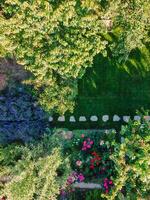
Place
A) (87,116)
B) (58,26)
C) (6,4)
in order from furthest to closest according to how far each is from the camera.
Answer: (87,116) < (6,4) < (58,26)

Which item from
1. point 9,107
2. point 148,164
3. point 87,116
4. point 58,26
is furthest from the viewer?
point 87,116

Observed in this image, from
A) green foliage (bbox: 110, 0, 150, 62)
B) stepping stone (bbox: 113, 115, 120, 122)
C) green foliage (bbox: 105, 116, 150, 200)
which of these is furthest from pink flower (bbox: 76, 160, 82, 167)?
green foliage (bbox: 110, 0, 150, 62)

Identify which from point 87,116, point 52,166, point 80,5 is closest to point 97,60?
point 87,116

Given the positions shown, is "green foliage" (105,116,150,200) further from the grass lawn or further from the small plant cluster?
the grass lawn

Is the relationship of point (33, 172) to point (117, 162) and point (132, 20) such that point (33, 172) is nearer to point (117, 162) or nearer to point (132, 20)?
point (117, 162)

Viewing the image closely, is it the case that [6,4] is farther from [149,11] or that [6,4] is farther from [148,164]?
[148,164]

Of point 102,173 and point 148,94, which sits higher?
point 148,94

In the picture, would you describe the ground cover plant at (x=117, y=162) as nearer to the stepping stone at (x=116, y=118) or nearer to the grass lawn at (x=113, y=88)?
the stepping stone at (x=116, y=118)
